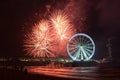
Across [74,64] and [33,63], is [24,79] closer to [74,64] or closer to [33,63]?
[74,64]

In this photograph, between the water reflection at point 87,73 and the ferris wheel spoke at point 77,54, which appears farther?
the ferris wheel spoke at point 77,54

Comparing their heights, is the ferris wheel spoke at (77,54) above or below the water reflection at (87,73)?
above

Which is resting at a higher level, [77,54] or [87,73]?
[77,54]

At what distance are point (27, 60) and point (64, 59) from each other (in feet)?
53.7

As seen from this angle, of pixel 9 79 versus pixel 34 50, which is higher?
pixel 34 50

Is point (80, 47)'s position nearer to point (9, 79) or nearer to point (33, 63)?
point (33, 63)

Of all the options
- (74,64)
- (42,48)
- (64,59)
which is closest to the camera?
(42,48)

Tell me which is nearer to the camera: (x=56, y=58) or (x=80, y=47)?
(x=80, y=47)

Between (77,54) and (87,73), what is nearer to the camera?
(87,73)

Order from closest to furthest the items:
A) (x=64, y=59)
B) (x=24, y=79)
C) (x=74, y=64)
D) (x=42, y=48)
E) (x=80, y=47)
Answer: (x=24, y=79), (x=42, y=48), (x=74, y=64), (x=80, y=47), (x=64, y=59)

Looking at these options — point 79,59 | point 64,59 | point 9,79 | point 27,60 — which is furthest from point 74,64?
point 9,79

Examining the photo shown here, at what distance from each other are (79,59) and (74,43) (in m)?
5.84

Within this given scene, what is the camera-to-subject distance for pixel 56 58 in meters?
120

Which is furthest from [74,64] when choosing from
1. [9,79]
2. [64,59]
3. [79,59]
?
[9,79]
